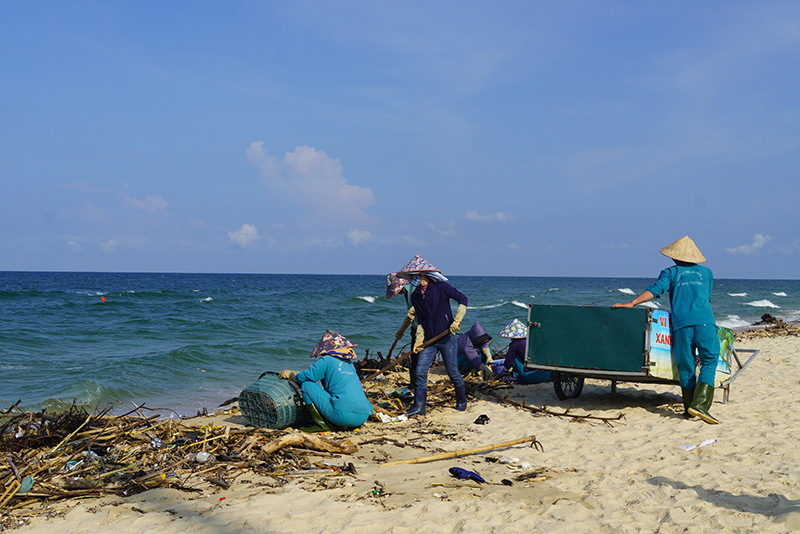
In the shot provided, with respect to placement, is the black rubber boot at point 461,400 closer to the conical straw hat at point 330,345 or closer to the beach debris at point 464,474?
the conical straw hat at point 330,345

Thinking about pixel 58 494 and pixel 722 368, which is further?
pixel 722 368

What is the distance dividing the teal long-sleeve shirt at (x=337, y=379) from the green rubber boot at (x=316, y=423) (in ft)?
0.76

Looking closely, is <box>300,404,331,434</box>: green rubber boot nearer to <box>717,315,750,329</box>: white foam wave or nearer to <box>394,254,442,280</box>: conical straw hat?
<box>394,254,442,280</box>: conical straw hat

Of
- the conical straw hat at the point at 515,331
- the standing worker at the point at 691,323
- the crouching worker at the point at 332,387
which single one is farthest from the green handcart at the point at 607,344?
the crouching worker at the point at 332,387

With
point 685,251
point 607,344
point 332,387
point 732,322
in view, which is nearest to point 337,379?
point 332,387

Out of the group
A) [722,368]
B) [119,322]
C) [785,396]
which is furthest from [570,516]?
[119,322]

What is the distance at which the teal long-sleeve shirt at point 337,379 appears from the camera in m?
6.22

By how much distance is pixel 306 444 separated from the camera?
5.41 meters

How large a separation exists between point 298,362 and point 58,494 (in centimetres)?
996

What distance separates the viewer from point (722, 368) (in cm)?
712

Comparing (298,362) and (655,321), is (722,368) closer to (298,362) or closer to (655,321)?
(655,321)

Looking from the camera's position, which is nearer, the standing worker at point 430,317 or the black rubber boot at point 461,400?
the standing worker at point 430,317

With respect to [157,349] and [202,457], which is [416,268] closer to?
[202,457]

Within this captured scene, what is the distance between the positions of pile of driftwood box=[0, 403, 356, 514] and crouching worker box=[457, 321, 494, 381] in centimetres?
381
